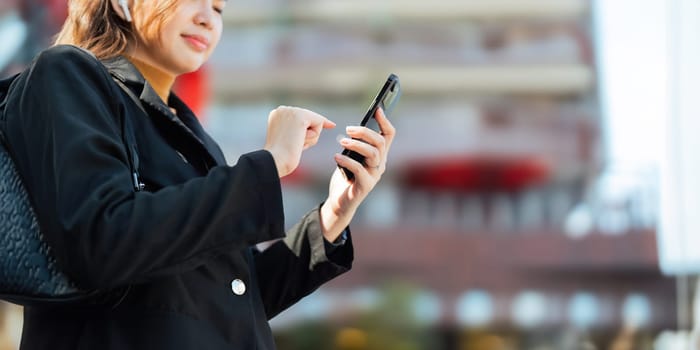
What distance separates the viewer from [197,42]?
109 centimetres

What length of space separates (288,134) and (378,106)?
0.40 feet

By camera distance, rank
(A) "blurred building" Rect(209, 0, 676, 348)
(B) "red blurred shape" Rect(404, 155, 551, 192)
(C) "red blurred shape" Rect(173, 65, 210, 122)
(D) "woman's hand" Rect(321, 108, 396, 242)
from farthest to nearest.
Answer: (B) "red blurred shape" Rect(404, 155, 551, 192), (A) "blurred building" Rect(209, 0, 676, 348), (C) "red blurred shape" Rect(173, 65, 210, 122), (D) "woman's hand" Rect(321, 108, 396, 242)

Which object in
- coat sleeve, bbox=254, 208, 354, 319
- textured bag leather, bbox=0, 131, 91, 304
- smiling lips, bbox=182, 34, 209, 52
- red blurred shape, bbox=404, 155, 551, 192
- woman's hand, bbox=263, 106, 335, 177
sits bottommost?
red blurred shape, bbox=404, 155, 551, 192

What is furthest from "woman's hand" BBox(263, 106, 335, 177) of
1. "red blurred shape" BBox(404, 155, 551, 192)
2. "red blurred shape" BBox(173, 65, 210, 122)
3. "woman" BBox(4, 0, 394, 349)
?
"red blurred shape" BBox(404, 155, 551, 192)

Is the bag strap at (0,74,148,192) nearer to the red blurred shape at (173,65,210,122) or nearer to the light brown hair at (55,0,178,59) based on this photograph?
the light brown hair at (55,0,178,59)

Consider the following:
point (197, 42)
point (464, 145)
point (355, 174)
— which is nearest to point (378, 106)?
point (355, 174)

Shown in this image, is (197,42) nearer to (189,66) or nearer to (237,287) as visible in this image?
(189,66)

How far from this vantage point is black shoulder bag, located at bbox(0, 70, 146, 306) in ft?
2.82

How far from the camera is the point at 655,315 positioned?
277 inches

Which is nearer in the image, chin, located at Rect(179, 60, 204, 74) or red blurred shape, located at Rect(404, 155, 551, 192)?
chin, located at Rect(179, 60, 204, 74)

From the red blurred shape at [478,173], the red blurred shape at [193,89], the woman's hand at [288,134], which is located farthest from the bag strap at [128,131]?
the red blurred shape at [478,173]

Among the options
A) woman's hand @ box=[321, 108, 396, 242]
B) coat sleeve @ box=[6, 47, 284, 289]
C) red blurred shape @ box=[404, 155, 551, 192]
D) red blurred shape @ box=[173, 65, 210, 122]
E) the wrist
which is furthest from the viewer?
red blurred shape @ box=[404, 155, 551, 192]

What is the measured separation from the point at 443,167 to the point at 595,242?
154 centimetres

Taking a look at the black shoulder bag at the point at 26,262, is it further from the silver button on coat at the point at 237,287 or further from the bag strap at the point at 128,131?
the silver button on coat at the point at 237,287
